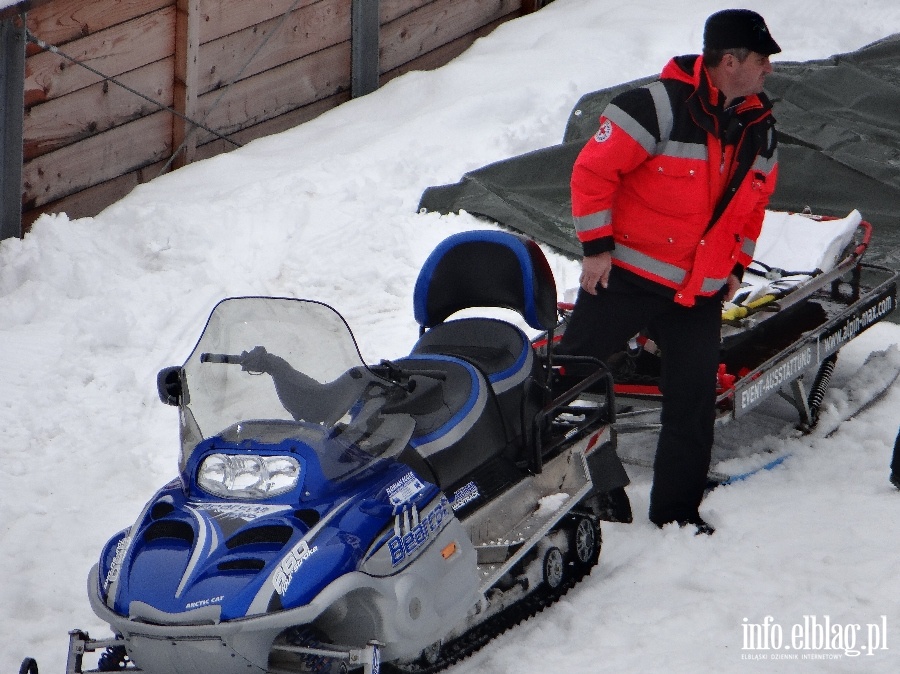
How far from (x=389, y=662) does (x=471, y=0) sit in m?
6.63

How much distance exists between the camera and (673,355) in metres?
3.96

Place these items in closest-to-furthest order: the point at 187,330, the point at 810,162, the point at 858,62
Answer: the point at 187,330, the point at 810,162, the point at 858,62

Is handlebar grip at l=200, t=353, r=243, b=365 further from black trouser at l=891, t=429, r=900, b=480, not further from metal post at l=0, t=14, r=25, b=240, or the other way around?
metal post at l=0, t=14, r=25, b=240

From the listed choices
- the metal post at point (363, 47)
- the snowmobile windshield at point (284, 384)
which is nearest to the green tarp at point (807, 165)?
the metal post at point (363, 47)

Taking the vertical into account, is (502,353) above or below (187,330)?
above

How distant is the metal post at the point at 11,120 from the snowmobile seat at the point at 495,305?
2.98 m

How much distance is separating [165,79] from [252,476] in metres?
4.57

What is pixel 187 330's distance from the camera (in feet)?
17.9

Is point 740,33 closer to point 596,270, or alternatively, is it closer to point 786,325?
point 596,270

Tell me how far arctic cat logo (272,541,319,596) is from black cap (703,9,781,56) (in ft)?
6.69

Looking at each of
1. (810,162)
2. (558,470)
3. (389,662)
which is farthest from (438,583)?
(810,162)

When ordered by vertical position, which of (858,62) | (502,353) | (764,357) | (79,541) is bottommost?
(79,541)

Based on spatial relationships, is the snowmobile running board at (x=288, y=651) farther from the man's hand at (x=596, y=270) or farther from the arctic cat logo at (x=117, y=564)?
the man's hand at (x=596, y=270)

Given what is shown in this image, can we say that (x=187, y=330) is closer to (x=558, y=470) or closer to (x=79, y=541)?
(x=79, y=541)
